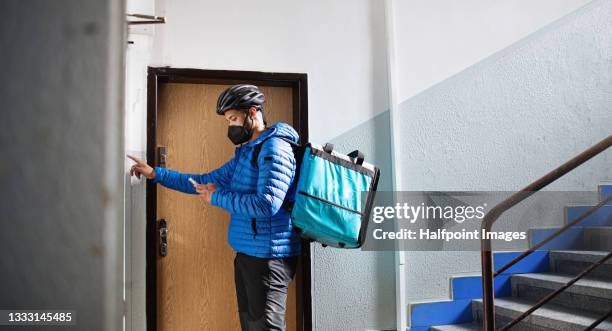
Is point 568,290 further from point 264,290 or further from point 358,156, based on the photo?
point 264,290

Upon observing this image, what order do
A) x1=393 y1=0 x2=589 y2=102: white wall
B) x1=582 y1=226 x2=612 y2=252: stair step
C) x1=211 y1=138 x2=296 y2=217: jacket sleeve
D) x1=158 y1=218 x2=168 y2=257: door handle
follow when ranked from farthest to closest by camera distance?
x1=582 y1=226 x2=612 y2=252: stair step, x1=393 y1=0 x2=589 y2=102: white wall, x1=158 y1=218 x2=168 y2=257: door handle, x1=211 y1=138 x2=296 y2=217: jacket sleeve

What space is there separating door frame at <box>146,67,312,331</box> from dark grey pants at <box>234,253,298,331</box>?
771 mm

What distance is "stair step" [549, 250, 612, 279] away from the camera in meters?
3.23

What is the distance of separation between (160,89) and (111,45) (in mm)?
2896

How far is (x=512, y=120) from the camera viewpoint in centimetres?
359

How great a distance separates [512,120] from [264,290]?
2.37 meters

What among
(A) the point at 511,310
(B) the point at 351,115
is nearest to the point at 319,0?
(B) the point at 351,115

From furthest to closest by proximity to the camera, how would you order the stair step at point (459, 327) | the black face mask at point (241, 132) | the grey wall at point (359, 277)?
1. the stair step at point (459, 327)
2. the grey wall at point (359, 277)
3. the black face mask at point (241, 132)

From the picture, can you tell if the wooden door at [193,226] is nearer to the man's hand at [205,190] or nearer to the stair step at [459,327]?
the man's hand at [205,190]

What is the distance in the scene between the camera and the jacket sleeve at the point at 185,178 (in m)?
2.56

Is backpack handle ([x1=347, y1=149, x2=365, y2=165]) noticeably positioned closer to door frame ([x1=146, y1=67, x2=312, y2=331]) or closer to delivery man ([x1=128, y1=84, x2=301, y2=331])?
delivery man ([x1=128, y1=84, x2=301, y2=331])

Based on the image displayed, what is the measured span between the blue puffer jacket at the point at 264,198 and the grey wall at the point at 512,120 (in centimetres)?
123

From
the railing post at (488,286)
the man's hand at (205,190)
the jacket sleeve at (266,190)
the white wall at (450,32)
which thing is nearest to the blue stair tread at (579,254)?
the railing post at (488,286)

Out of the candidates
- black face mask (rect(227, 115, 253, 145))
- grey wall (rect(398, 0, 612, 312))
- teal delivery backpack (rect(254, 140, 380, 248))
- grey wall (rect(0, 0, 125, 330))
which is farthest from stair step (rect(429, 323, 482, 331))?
grey wall (rect(0, 0, 125, 330))
